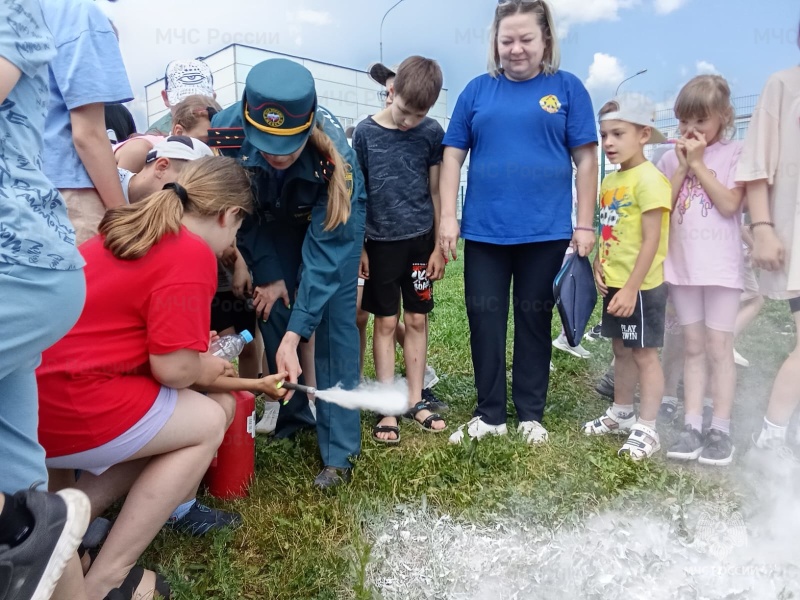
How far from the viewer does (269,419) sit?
3521 millimetres

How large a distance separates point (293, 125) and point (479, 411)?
1.77m

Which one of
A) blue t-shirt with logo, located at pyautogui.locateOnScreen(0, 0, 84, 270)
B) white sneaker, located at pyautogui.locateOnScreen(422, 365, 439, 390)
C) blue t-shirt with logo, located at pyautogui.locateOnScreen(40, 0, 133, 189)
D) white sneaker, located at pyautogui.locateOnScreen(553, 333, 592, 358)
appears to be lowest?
white sneaker, located at pyautogui.locateOnScreen(553, 333, 592, 358)

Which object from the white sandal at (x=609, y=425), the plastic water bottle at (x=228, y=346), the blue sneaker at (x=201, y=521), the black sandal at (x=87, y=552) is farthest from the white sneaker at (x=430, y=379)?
the black sandal at (x=87, y=552)

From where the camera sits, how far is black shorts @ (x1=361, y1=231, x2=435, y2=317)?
339cm

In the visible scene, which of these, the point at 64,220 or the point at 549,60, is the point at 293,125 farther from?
the point at 549,60

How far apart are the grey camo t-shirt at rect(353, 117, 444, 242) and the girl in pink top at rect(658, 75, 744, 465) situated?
1260 millimetres

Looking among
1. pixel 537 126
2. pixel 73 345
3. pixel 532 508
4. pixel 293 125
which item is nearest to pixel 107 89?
pixel 293 125

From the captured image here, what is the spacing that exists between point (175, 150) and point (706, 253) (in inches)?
95.2

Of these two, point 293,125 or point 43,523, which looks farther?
point 293,125

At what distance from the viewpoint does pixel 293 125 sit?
95.7 inches

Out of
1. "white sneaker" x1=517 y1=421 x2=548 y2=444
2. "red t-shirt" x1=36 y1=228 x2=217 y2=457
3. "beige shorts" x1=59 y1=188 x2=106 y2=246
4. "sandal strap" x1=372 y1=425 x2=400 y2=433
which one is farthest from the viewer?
"sandal strap" x1=372 y1=425 x2=400 y2=433

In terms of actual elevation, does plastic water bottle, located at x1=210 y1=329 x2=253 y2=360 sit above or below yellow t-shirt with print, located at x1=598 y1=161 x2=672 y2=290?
below

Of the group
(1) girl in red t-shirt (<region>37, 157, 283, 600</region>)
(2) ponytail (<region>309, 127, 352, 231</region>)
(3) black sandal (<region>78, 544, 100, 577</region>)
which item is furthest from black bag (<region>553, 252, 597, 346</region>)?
(3) black sandal (<region>78, 544, 100, 577</region>)

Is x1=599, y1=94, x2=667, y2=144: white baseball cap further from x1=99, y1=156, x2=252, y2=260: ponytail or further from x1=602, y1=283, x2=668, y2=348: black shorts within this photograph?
x1=99, y1=156, x2=252, y2=260: ponytail
